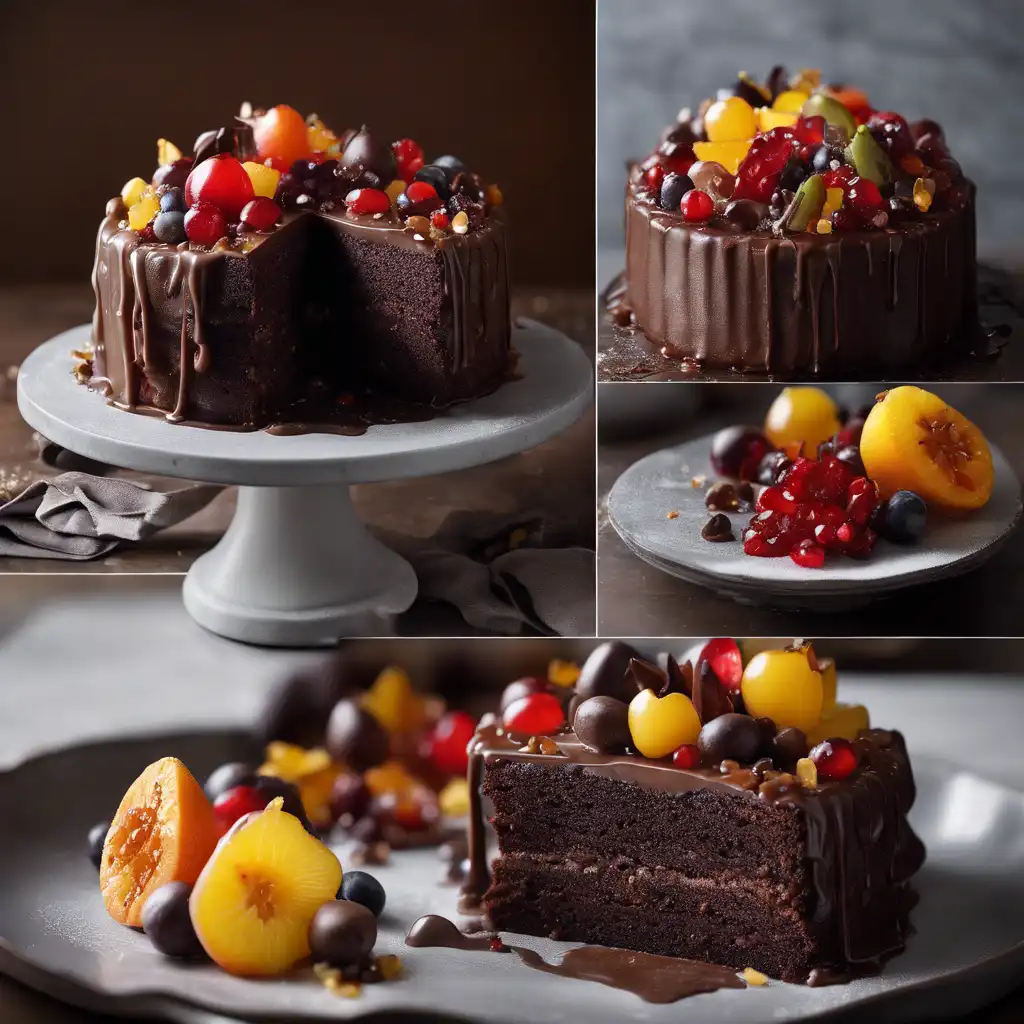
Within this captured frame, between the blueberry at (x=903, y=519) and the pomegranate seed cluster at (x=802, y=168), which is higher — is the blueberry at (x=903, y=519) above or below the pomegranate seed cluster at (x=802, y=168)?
below

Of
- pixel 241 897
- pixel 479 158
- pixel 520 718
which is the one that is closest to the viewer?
pixel 241 897

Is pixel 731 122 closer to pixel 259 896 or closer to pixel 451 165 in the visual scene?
pixel 451 165

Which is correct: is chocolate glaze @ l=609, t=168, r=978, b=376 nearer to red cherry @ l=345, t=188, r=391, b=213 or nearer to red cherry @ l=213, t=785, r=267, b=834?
red cherry @ l=345, t=188, r=391, b=213

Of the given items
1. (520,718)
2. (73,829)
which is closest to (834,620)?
(520,718)

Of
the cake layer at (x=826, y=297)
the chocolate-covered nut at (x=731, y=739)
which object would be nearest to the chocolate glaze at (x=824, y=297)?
the cake layer at (x=826, y=297)

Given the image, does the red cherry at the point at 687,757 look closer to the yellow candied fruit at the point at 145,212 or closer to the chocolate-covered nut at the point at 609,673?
the chocolate-covered nut at the point at 609,673

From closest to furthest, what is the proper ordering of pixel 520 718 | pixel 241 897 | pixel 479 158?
1. pixel 241 897
2. pixel 479 158
3. pixel 520 718

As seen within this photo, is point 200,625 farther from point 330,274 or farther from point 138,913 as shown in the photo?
point 330,274

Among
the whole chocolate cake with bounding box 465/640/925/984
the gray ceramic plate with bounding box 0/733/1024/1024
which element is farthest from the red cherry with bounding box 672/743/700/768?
the gray ceramic plate with bounding box 0/733/1024/1024
